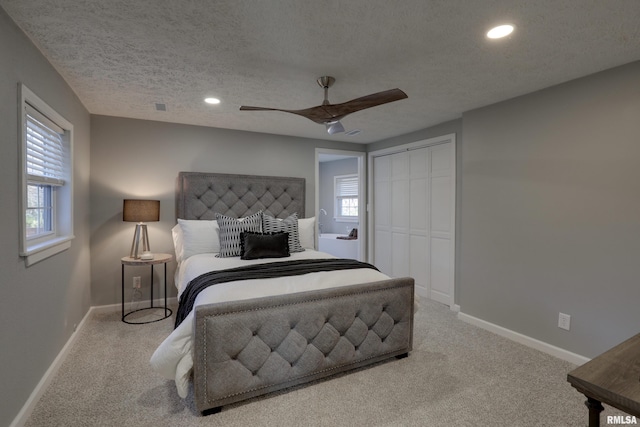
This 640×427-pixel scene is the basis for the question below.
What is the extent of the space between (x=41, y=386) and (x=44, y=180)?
145cm

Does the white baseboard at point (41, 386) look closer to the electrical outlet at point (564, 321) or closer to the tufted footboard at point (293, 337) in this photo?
the tufted footboard at point (293, 337)

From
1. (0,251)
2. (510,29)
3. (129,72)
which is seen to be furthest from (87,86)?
(510,29)

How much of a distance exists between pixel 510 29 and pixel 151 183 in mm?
3893

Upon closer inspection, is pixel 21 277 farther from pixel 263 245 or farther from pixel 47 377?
pixel 263 245

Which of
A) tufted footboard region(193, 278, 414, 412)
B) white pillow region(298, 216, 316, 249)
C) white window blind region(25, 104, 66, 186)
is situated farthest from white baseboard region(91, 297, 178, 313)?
tufted footboard region(193, 278, 414, 412)

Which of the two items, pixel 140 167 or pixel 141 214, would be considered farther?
pixel 140 167

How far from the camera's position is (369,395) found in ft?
7.23

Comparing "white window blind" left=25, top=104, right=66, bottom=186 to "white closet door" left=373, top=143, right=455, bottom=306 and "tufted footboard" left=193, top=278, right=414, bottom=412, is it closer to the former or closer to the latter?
"tufted footboard" left=193, top=278, right=414, bottom=412

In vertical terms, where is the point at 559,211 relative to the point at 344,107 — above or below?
below

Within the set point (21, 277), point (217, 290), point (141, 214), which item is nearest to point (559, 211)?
point (217, 290)

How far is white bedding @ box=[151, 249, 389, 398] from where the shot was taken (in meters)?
1.98

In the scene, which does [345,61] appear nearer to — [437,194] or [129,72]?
[129,72]

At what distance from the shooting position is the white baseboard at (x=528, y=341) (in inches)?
106

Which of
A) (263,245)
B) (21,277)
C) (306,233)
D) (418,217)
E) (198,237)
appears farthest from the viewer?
(418,217)
